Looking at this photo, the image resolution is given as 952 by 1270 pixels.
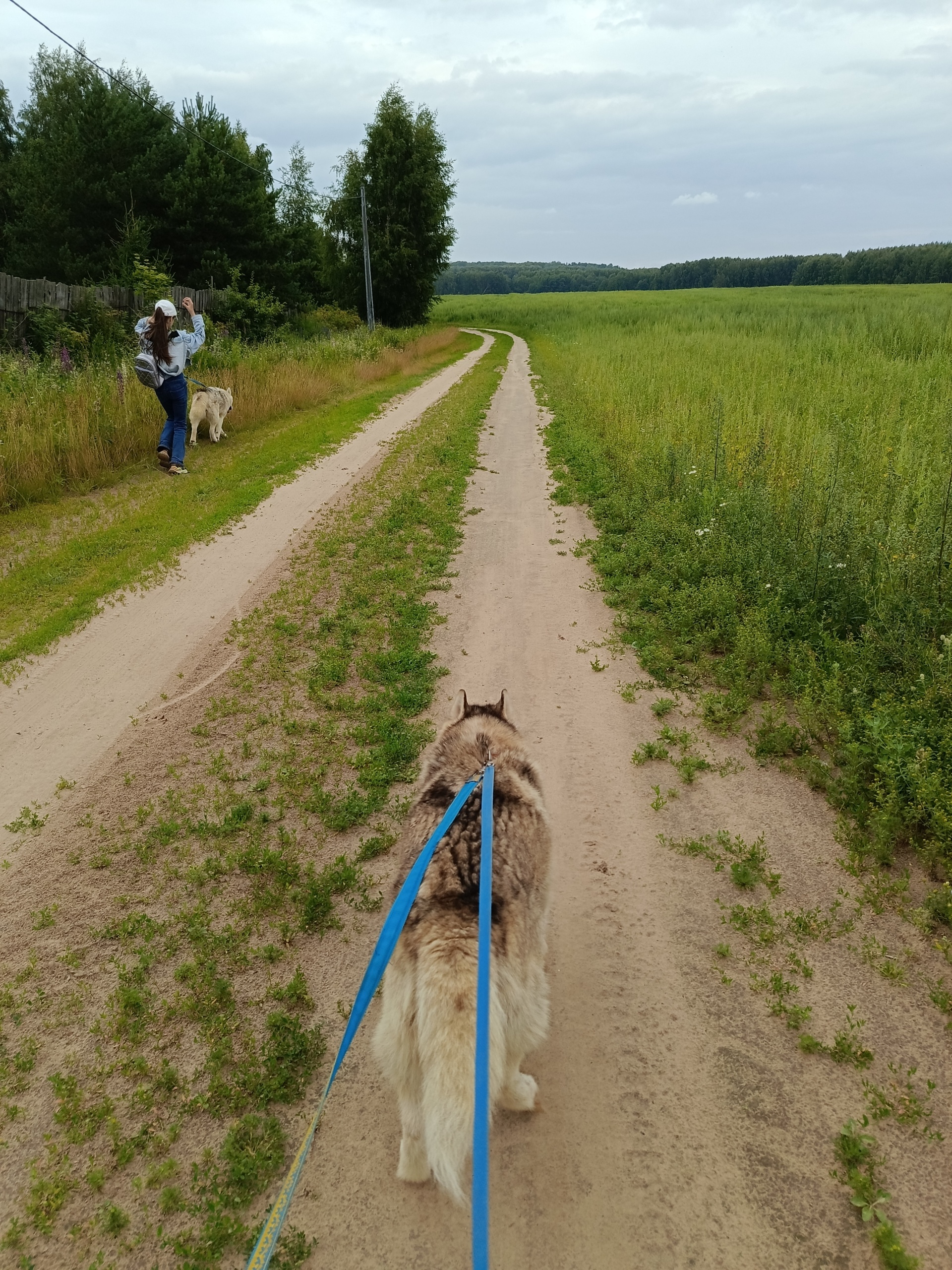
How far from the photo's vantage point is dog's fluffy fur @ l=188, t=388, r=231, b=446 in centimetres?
1310

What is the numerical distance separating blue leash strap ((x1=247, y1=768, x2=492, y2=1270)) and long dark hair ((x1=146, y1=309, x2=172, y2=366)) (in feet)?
34.9

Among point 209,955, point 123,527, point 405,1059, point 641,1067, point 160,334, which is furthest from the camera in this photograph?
point 160,334

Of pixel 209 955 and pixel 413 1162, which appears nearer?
pixel 413 1162

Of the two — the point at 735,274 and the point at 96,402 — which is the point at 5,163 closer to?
the point at 96,402

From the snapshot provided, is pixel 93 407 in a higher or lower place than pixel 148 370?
lower

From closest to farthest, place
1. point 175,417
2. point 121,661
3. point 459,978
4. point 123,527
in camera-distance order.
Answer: point 459,978 < point 121,661 < point 123,527 < point 175,417

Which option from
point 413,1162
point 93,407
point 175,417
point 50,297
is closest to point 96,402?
point 93,407

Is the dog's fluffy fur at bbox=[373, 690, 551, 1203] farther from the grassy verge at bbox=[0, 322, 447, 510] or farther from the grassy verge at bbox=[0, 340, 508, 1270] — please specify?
the grassy verge at bbox=[0, 322, 447, 510]

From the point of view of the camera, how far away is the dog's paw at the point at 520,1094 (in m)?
2.65

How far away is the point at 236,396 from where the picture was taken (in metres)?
15.1

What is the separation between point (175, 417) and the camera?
37.6 ft

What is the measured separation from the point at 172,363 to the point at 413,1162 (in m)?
11.3

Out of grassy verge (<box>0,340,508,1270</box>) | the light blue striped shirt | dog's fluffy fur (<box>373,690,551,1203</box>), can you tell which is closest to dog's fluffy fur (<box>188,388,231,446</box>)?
the light blue striped shirt

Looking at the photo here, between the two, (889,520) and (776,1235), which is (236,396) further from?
(776,1235)
